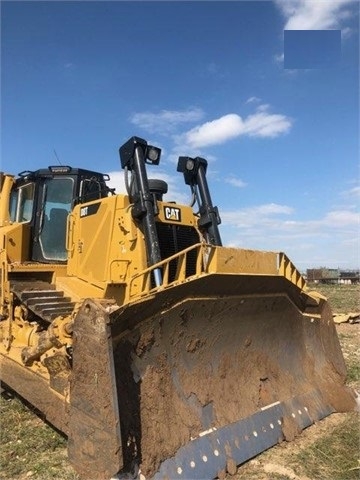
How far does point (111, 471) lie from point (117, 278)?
2.62 metres

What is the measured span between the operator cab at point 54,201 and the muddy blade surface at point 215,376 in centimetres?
294

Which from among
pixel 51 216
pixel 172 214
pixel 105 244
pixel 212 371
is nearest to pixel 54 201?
pixel 51 216

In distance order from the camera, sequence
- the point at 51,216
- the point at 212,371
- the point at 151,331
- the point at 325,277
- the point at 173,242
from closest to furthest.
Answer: the point at 151,331 → the point at 212,371 → the point at 173,242 → the point at 51,216 → the point at 325,277

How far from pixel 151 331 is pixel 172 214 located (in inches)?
91.9

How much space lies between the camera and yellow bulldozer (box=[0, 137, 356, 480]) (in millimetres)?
3494

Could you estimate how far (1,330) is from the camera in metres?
5.99

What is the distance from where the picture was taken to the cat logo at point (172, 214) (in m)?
5.93

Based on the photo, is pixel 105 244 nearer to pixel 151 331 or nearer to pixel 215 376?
pixel 151 331

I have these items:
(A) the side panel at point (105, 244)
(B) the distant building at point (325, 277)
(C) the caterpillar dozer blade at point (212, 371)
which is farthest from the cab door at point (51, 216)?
(B) the distant building at point (325, 277)

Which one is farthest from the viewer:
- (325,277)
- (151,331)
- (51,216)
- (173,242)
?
(325,277)

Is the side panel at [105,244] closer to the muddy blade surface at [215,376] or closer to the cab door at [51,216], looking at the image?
the cab door at [51,216]

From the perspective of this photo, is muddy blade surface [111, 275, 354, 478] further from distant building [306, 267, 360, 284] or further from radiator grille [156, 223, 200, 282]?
distant building [306, 267, 360, 284]

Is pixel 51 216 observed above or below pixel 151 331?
above

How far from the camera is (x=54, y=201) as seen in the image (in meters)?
6.81
